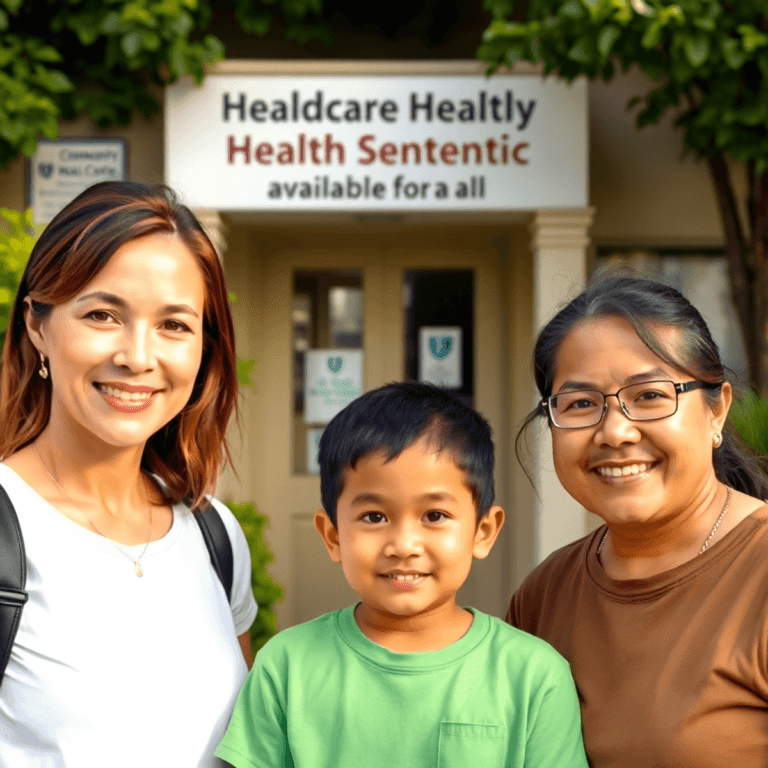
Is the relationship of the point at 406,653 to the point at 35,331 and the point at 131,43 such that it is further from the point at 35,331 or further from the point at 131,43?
the point at 131,43

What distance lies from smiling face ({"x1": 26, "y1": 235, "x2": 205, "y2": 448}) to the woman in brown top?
0.72 m

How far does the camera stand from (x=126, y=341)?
1.60 meters

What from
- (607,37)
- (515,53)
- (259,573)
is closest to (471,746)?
(259,573)

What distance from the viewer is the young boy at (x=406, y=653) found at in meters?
1.48

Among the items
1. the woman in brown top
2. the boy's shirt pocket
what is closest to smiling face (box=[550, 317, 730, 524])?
the woman in brown top

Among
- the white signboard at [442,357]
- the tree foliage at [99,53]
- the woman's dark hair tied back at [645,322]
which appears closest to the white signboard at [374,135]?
the tree foliage at [99,53]

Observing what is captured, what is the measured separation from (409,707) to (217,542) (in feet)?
1.86

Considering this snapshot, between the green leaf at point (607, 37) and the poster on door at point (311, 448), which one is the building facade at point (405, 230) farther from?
the green leaf at point (607, 37)

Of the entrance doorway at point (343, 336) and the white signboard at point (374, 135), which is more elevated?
the white signboard at point (374, 135)

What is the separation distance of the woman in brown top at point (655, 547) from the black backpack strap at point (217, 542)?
0.65 metres

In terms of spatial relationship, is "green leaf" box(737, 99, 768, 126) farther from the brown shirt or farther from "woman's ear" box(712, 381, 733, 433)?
the brown shirt

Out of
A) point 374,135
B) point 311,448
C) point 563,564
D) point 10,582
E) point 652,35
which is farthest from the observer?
point 311,448

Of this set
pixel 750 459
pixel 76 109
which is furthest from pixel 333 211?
pixel 750 459

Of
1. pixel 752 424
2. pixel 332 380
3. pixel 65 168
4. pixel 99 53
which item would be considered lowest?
pixel 752 424
